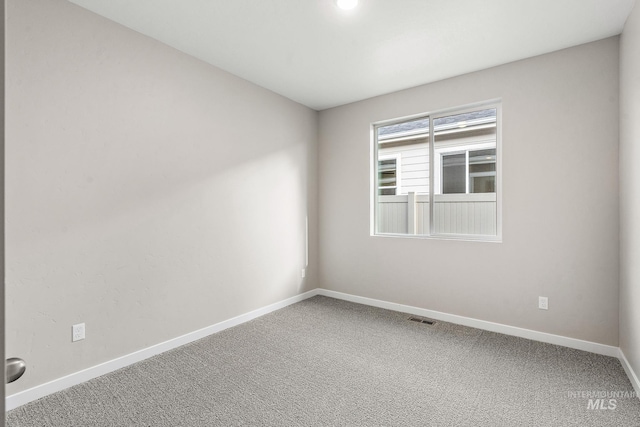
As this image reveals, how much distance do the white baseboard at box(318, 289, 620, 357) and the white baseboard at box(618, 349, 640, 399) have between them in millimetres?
92

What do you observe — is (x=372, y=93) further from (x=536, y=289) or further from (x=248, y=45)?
(x=536, y=289)

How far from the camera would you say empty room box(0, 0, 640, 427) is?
2.03 metres

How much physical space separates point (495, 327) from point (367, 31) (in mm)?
3036

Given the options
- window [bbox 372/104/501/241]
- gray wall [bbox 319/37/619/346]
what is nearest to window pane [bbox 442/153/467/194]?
window [bbox 372/104/501/241]

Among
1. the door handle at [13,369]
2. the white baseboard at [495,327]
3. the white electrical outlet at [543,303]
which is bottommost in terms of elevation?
the white baseboard at [495,327]

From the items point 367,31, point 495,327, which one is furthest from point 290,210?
point 495,327

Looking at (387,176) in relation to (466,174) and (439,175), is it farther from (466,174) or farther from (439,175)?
(466,174)

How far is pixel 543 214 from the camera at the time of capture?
293 cm

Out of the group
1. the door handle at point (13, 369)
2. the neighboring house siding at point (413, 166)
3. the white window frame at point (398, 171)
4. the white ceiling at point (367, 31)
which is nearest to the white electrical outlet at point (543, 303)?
the neighboring house siding at point (413, 166)

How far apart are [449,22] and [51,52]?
2844mm

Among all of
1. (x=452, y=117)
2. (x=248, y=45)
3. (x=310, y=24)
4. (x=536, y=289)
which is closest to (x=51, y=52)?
(x=248, y=45)

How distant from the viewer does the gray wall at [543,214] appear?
8.72 feet

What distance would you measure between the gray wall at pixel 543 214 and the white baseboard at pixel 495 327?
51 millimetres

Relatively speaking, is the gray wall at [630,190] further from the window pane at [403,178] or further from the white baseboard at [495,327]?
the window pane at [403,178]
